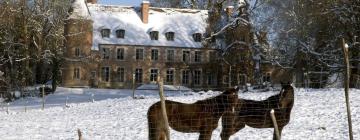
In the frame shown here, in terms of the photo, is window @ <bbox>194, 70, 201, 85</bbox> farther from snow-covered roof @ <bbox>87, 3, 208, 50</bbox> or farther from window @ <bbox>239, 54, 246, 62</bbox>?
window @ <bbox>239, 54, 246, 62</bbox>

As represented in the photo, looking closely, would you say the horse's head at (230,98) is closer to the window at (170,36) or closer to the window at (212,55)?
the window at (212,55)

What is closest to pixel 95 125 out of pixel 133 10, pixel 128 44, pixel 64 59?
pixel 64 59

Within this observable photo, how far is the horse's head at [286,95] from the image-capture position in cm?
1126

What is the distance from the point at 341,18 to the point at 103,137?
870 inches

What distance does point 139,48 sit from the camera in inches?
2457

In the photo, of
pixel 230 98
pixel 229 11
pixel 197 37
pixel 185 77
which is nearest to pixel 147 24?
pixel 197 37

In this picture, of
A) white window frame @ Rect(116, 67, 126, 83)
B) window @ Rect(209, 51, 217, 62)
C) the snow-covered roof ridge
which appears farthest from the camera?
white window frame @ Rect(116, 67, 126, 83)

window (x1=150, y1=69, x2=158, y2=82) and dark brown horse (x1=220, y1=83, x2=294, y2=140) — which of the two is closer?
dark brown horse (x1=220, y1=83, x2=294, y2=140)

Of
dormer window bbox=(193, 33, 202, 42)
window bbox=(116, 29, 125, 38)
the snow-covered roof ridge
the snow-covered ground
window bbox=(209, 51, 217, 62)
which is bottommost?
the snow-covered ground

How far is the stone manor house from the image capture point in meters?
59.8

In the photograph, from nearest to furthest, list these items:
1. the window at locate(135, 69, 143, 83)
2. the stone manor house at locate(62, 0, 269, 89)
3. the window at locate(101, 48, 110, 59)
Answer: the stone manor house at locate(62, 0, 269, 89), the window at locate(101, 48, 110, 59), the window at locate(135, 69, 143, 83)

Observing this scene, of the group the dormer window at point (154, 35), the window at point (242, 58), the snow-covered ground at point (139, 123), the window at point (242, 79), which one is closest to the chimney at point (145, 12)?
the dormer window at point (154, 35)

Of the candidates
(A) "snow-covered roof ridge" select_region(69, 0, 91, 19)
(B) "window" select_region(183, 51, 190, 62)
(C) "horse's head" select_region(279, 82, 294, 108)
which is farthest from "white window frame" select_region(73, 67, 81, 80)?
(C) "horse's head" select_region(279, 82, 294, 108)

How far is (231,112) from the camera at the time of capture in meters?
10.6
